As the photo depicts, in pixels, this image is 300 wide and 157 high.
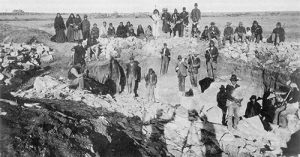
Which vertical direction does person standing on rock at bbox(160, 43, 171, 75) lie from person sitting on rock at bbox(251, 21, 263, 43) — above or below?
below

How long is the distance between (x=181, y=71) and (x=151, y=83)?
1273 mm

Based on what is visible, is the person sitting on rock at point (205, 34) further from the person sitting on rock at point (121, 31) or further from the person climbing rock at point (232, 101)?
the person climbing rock at point (232, 101)

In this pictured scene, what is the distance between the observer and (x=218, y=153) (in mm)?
9633

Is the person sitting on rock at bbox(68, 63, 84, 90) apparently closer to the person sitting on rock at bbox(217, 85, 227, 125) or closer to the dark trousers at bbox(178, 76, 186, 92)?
the dark trousers at bbox(178, 76, 186, 92)

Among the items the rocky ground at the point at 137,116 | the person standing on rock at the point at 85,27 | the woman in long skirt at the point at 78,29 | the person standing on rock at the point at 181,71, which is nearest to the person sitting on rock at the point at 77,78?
the rocky ground at the point at 137,116

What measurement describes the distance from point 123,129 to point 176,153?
5.61ft

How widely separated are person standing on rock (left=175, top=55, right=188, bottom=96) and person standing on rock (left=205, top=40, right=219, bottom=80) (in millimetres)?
1589

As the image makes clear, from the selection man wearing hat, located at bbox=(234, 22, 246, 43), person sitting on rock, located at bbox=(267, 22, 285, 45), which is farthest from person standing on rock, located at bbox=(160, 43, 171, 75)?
person sitting on rock, located at bbox=(267, 22, 285, 45)

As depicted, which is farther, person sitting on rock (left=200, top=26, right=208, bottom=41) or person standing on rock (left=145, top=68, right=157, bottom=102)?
person sitting on rock (left=200, top=26, right=208, bottom=41)

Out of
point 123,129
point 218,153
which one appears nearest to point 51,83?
point 123,129

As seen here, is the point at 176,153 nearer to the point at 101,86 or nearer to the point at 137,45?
the point at 101,86

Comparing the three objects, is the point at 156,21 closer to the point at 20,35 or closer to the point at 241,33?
the point at 241,33

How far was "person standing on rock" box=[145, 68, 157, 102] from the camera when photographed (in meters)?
12.3

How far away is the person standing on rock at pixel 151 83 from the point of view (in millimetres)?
12329
